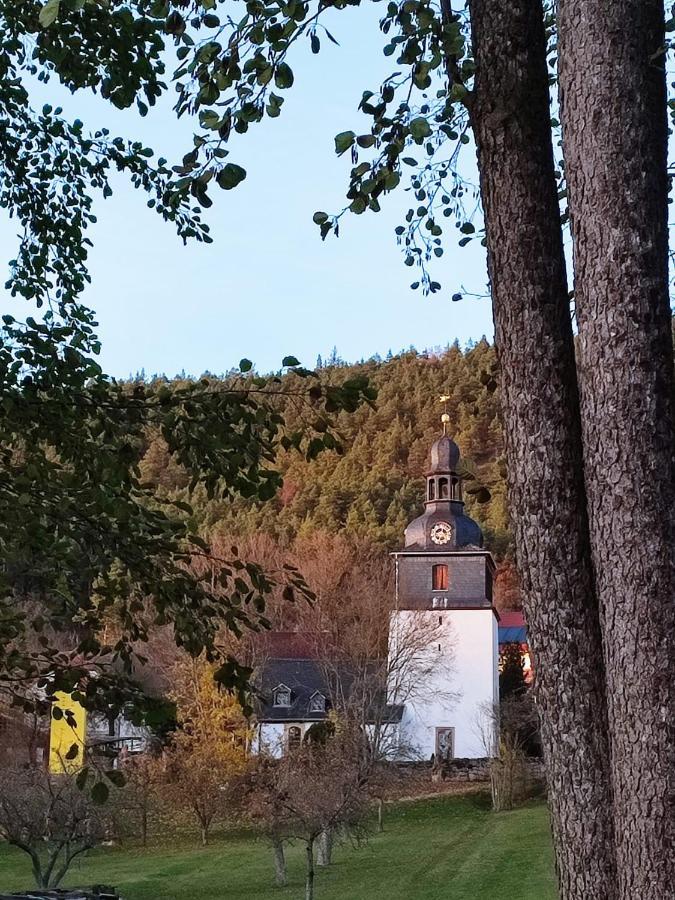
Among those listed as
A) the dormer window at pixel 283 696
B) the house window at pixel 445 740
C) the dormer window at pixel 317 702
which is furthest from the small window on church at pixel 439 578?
the dormer window at pixel 283 696

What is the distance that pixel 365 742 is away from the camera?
30.2 metres

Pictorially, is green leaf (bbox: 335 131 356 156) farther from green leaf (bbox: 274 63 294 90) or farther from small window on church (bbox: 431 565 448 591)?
small window on church (bbox: 431 565 448 591)

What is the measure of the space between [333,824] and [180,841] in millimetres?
9030

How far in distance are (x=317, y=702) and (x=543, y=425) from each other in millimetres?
42712

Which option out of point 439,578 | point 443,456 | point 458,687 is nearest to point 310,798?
point 458,687

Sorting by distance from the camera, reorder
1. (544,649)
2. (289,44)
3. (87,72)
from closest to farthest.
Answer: (544,649) < (289,44) < (87,72)

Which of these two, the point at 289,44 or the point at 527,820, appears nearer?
the point at 289,44

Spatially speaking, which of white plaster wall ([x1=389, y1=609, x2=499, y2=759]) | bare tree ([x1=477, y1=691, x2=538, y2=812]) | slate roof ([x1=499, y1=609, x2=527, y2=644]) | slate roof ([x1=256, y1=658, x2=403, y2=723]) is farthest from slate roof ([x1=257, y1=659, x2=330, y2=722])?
slate roof ([x1=499, y1=609, x2=527, y2=644])

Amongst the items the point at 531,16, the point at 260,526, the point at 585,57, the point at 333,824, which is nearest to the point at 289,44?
the point at 531,16

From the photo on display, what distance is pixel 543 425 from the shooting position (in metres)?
2.38

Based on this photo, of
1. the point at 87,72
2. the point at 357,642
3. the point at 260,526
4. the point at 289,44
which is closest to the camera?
the point at 289,44

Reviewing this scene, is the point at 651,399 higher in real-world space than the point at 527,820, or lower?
higher

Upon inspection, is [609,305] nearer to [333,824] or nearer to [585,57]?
[585,57]

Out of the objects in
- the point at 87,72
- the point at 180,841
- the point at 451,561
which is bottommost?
the point at 180,841
